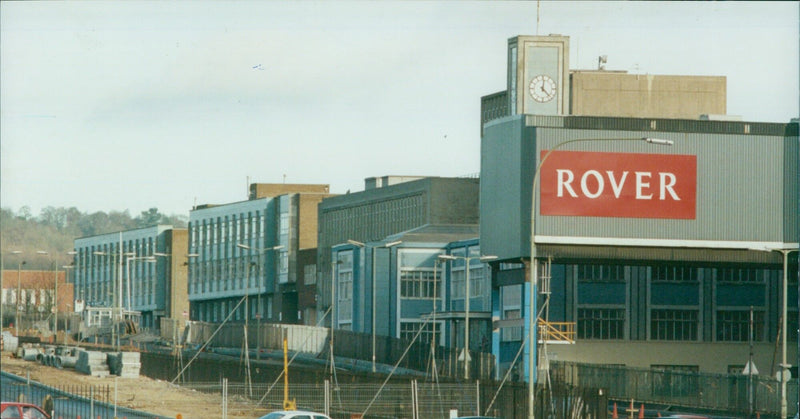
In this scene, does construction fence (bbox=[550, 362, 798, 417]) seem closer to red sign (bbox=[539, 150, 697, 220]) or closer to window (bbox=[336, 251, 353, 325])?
red sign (bbox=[539, 150, 697, 220])

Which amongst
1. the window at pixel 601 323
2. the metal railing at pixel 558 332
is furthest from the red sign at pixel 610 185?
the window at pixel 601 323

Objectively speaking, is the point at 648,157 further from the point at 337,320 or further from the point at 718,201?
the point at 337,320

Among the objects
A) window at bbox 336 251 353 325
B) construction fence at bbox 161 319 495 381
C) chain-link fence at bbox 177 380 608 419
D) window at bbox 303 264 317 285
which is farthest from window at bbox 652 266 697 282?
chain-link fence at bbox 177 380 608 419

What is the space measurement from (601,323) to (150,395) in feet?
159

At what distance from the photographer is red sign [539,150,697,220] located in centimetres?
9006

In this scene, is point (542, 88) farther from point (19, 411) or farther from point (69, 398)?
point (19, 411)

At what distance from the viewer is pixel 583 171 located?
296 ft

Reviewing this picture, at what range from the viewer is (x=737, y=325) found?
387 ft

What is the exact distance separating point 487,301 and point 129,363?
3759 cm

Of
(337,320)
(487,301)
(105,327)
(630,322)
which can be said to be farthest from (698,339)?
(105,327)

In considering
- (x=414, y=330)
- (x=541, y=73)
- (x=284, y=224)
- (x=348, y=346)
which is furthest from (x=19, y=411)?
(x=284, y=224)

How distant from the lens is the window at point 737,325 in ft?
384

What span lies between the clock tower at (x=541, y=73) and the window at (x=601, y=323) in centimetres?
2325

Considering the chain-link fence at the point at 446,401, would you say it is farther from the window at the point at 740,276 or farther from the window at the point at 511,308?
the window at the point at 740,276
